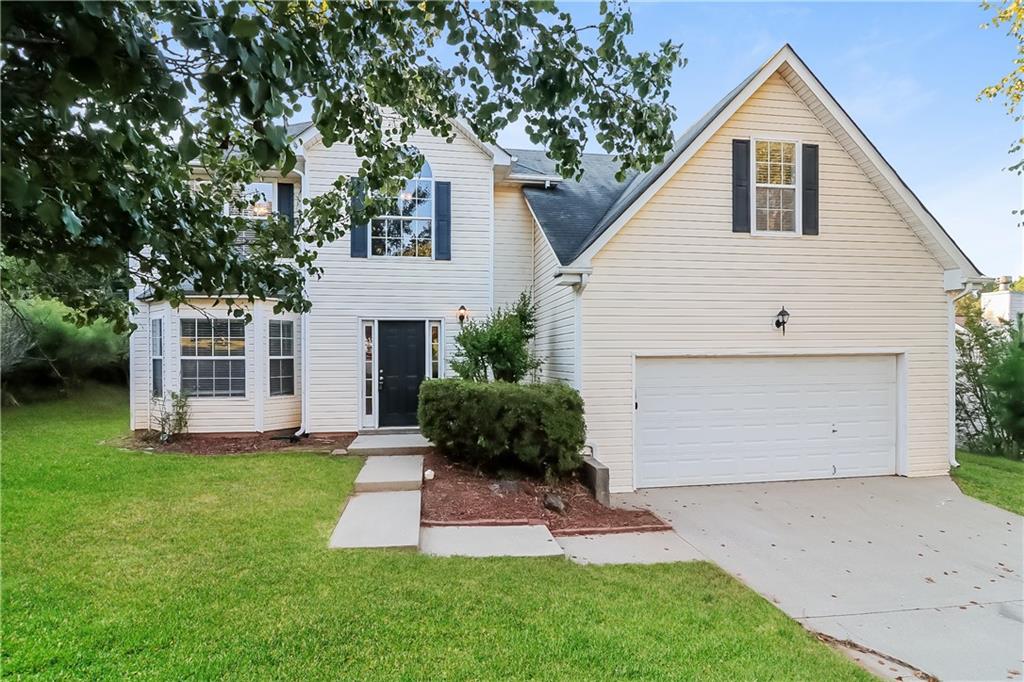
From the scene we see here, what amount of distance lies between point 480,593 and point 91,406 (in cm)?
1575

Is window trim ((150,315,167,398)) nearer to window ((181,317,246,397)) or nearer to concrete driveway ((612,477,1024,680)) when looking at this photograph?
window ((181,317,246,397))

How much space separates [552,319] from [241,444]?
6220mm

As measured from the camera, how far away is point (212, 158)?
3307 mm

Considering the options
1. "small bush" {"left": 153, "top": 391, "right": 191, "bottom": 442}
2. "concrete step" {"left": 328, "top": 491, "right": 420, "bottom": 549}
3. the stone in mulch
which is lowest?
the stone in mulch

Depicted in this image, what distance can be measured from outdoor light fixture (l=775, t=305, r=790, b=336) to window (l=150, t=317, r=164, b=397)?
1147 centimetres

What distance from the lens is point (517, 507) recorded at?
6.00 meters

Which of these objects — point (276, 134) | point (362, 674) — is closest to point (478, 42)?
point (276, 134)

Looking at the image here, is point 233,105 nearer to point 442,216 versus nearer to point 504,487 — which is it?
point 504,487

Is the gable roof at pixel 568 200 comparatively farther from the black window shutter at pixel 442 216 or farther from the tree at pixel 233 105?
the tree at pixel 233 105

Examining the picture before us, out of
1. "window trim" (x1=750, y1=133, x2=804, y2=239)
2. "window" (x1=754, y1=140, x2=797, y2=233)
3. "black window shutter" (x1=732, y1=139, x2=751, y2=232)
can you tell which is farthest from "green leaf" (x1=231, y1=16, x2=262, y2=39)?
"window" (x1=754, y1=140, x2=797, y2=233)

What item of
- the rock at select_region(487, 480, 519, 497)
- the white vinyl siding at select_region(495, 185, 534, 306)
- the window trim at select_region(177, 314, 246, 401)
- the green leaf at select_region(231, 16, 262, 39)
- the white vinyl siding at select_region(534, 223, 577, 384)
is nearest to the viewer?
the green leaf at select_region(231, 16, 262, 39)

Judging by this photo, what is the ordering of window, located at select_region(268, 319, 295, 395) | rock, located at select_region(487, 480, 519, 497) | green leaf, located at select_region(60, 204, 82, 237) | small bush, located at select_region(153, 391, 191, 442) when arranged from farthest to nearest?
window, located at select_region(268, 319, 295, 395)
small bush, located at select_region(153, 391, 191, 442)
rock, located at select_region(487, 480, 519, 497)
green leaf, located at select_region(60, 204, 82, 237)

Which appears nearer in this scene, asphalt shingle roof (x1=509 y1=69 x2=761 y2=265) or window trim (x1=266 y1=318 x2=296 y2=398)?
asphalt shingle roof (x1=509 y1=69 x2=761 y2=265)

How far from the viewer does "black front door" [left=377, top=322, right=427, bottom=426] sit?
33.7 feet
